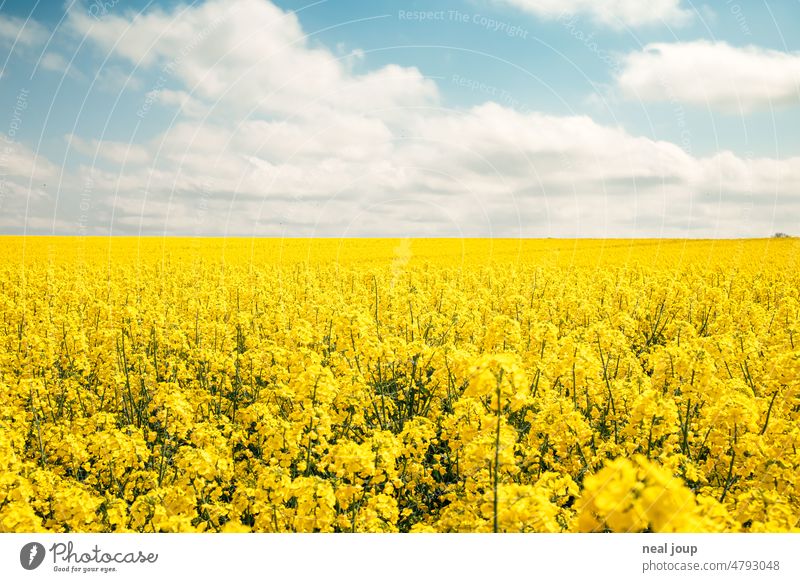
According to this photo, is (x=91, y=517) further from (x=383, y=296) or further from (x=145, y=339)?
(x=383, y=296)

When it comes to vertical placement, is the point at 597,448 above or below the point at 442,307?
below

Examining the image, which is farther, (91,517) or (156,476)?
(156,476)

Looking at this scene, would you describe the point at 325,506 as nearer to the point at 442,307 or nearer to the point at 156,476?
the point at 156,476

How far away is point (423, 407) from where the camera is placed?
295 inches

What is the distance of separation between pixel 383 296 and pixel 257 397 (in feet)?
19.9

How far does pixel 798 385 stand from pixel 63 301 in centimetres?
1898

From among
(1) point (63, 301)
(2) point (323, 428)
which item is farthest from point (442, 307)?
(1) point (63, 301)

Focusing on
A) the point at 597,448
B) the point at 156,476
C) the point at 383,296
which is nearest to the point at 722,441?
the point at 597,448

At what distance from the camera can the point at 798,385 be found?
5875 millimetres
